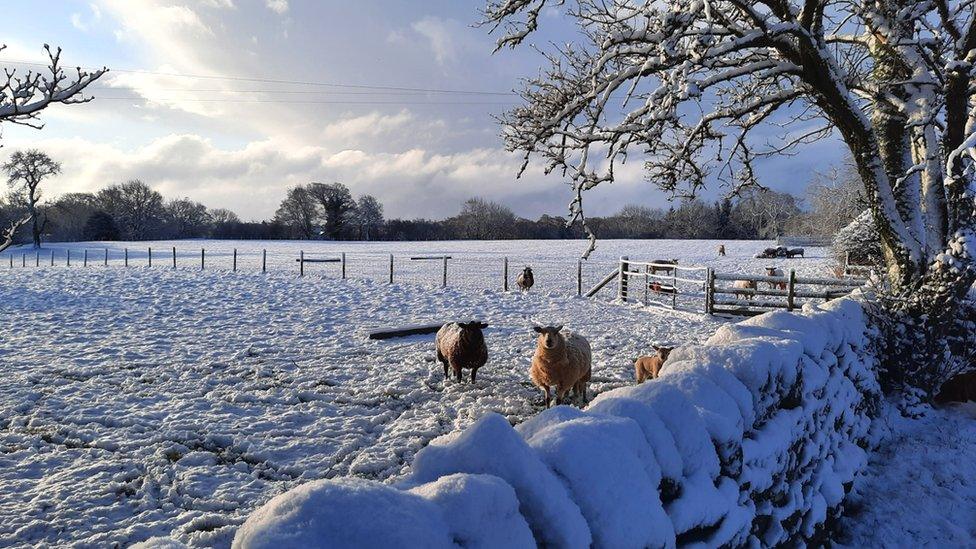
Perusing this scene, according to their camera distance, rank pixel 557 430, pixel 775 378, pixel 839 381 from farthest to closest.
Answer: pixel 839 381, pixel 775 378, pixel 557 430

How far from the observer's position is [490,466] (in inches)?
66.4

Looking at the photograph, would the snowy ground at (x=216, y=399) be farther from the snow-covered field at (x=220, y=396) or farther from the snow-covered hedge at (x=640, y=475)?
the snow-covered hedge at (x=640, y=475)

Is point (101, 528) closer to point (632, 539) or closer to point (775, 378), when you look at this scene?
point (632, 539)

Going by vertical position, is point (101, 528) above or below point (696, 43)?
below

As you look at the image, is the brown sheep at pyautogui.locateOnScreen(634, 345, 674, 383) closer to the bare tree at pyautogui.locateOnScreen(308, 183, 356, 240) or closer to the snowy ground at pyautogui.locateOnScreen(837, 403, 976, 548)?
the snowy ground at pyautogui.locateOnScreen(837, 403, 976, 548)

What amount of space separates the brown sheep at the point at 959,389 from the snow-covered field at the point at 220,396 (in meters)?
4.21

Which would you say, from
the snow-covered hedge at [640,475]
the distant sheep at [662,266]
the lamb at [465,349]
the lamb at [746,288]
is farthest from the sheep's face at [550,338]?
the distant sheep at [662,266]

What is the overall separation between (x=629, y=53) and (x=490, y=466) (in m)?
6.66

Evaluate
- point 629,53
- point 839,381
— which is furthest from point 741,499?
point 629,53

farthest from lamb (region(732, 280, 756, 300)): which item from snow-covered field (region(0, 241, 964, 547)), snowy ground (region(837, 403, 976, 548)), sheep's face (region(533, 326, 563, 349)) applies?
sheep's face (region(533, 326, 563, 349))

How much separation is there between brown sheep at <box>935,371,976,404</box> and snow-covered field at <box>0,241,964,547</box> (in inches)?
166

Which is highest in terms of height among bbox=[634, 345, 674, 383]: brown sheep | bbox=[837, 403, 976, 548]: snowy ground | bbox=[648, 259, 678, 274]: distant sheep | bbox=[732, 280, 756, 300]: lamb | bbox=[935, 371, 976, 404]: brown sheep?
bbox=[648, 259, 678, 274]: distant sheep

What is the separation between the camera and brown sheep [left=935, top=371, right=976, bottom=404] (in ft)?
23.6

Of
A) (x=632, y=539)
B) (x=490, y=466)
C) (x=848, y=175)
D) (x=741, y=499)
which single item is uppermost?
(x=848, y=175)
